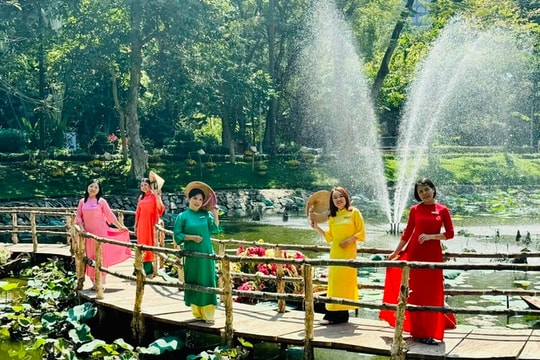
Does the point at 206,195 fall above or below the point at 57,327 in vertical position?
above

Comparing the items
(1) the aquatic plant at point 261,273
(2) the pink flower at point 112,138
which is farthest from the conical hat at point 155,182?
(2) the pink flower at point 112,138

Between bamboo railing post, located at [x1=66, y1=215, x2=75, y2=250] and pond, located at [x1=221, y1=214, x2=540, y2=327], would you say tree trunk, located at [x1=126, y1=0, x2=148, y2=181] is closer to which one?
pond, located at [x1=221, y1=214, x2=540, y2=327]

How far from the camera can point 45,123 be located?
38.5 m

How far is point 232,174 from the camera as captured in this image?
3597 centimetres

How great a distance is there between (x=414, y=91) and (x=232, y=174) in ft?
34.5

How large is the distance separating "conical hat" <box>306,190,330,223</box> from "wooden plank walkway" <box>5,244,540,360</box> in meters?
1.19

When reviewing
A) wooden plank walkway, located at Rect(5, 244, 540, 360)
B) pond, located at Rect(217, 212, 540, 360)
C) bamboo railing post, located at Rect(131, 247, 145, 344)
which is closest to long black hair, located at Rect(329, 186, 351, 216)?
wooden plank walkway, located at Rect(5, 244, 540, 360)

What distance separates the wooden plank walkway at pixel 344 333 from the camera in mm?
7141

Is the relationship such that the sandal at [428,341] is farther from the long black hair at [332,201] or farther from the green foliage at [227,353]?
the green foliage at [227,353]

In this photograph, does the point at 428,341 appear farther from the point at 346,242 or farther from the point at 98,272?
the point at 98,272

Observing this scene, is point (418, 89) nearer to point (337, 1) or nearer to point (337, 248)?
point (337, 1)

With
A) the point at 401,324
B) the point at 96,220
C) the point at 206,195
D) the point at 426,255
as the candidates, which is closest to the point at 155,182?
the point at 96,220

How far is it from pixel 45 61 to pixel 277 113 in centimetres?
1337

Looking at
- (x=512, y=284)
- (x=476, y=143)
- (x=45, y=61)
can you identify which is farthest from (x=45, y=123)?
(x=512, y=284)
